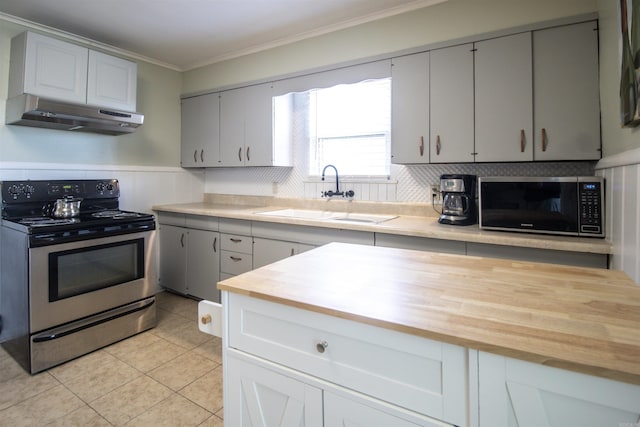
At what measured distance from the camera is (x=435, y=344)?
758 mm

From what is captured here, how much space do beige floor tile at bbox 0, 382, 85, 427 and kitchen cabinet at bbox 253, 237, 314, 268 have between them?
1495 mm

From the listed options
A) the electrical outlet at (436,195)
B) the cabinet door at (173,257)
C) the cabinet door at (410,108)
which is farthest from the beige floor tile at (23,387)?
the electrical outlet at (436,195)

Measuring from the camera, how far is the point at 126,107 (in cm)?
314

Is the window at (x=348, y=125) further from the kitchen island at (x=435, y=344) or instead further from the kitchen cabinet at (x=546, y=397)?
the kitchen cabinet at (x=546, y=397)

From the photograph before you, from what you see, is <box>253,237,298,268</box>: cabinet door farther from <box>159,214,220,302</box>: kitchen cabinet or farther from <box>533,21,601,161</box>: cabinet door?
<box>533,21,601,161</box>: cabinet door

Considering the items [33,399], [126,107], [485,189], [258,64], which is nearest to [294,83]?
[258,64]

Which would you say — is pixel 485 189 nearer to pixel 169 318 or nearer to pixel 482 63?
pixel 482 63

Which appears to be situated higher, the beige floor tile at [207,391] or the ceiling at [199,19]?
the ceiling at [199,19]

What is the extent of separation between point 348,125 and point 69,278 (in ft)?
8.27

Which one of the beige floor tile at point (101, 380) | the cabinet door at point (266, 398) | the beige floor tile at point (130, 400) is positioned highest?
the cabinet door at point (266, 398)

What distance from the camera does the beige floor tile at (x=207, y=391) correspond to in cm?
193

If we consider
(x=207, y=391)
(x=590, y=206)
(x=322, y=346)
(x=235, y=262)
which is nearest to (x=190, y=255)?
(x=235, y=262)

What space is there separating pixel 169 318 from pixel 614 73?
3519 millimetres

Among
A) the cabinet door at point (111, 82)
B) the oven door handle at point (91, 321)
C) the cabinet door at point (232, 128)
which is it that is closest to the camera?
the oven door handle at point (91, 321)
